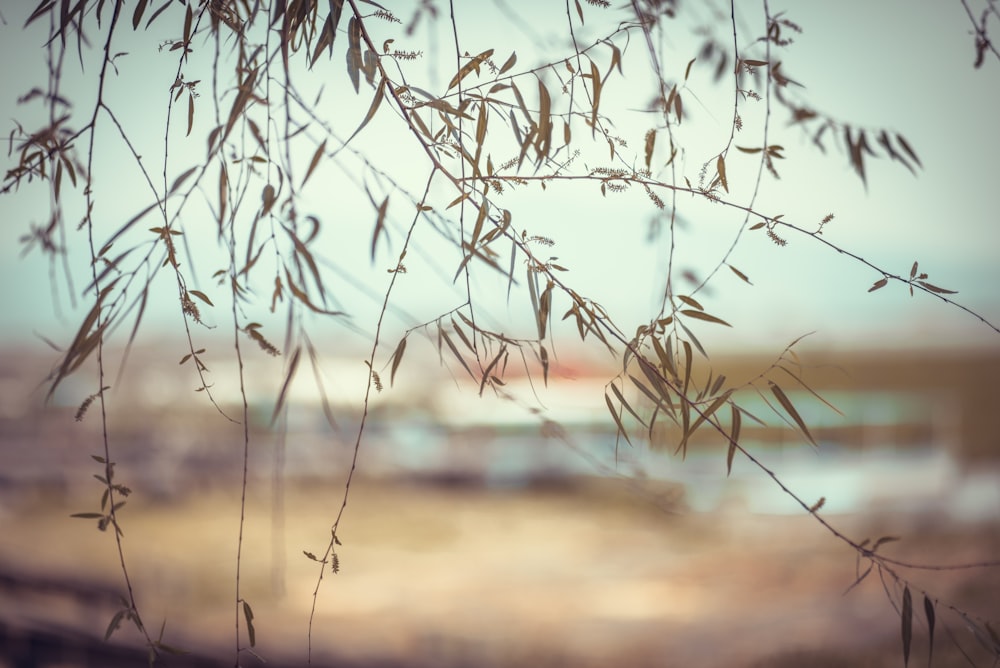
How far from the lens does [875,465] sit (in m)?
11.4

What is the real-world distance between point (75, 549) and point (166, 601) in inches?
127

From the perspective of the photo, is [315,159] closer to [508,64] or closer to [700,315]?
[508,64]

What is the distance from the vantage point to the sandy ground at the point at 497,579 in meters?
4.48

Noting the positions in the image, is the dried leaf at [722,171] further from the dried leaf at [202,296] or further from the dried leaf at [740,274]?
the dried leaf at [202,296]

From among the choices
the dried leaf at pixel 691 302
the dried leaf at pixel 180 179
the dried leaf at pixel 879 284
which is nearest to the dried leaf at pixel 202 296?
the dried leaf at pixel 180 179

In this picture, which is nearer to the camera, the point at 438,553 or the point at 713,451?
the point at 438,553

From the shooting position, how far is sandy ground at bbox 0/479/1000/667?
4484 mm

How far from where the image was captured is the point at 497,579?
8500mm

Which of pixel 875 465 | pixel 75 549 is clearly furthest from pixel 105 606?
pixel 875 465

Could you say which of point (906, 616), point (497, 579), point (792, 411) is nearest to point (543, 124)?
point (792, 411)

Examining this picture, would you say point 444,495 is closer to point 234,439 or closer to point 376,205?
point 234,439

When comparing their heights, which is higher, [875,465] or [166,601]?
[875,465]

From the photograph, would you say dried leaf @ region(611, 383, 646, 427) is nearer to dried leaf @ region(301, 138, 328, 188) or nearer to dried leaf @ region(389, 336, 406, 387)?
dried leaf @ region(389, 336, 406, 387)

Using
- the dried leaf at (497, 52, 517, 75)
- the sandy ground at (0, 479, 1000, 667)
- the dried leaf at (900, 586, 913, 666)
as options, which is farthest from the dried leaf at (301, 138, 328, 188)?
the dried leaf at (900, 586, 913, 666)
